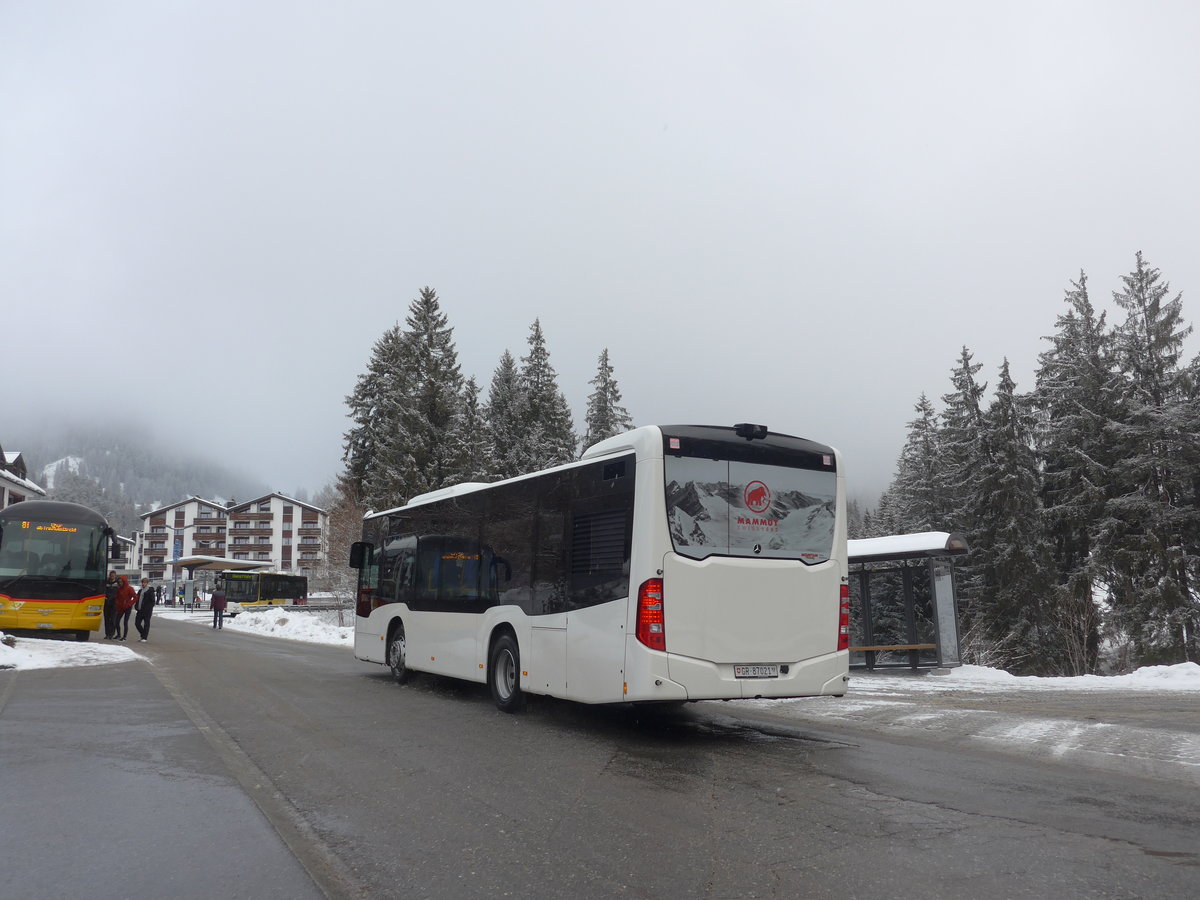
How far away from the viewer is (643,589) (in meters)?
8.38

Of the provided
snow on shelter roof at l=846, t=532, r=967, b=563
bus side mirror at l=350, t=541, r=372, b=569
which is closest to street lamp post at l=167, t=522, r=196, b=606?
bus side mirror at l=350, t=541, r=372, b=569

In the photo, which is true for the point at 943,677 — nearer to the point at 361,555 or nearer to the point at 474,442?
the point at 361,555

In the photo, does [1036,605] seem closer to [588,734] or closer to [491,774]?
[588,734]

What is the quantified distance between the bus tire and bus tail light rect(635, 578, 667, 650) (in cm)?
685

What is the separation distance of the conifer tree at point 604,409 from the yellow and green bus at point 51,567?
37655 millimetres

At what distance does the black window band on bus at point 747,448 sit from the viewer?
877cm

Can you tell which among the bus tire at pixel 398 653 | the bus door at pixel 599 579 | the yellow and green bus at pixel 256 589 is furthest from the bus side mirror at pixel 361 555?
the yellow and green bus at pixel 256 589

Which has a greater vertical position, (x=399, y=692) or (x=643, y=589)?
(x=643, y=589)

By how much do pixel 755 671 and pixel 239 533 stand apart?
151 meters

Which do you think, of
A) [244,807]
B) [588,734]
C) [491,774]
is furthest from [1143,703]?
[244,807]

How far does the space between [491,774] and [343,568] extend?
44.3 metres

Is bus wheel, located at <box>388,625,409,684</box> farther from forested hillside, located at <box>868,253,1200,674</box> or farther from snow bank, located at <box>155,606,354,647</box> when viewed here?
forested hillside, located at <box>868,253,1200,674</box>

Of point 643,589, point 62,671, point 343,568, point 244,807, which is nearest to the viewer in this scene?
point 244,807

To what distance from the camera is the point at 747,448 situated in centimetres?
909
